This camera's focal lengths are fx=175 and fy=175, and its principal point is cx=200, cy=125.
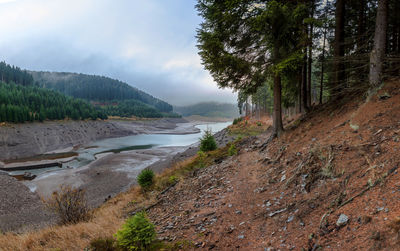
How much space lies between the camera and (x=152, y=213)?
827 centimetres

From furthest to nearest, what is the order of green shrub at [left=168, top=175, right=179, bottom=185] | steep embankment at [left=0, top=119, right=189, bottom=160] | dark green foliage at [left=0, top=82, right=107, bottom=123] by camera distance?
dark green foliage at [left=0, top=82, right=107, bottom=123], steep embankment at [left=0, top=119, right=189, bottom=160], green shrub at [left=168, top=175, right=179, bottom=185]

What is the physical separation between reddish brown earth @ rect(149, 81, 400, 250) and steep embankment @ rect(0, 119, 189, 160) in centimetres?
5624

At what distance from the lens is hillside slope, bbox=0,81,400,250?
329cm

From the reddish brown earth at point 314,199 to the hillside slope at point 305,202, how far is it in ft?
0.05

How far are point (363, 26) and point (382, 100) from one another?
1064 centimetres

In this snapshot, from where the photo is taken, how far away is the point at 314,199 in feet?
15.0

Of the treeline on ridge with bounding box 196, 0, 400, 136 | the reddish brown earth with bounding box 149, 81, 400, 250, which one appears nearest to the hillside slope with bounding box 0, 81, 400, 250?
the reddish brown earth with bounding box 149, 81, 400, 250

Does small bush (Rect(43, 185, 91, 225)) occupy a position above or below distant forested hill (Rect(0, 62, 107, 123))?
below

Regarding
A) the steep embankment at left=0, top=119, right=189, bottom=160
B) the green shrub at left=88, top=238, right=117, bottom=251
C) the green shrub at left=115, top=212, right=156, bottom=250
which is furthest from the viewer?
the steep embankment at left=0, top=119, right=189, bottom=160

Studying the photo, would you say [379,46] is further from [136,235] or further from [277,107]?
[136,235]

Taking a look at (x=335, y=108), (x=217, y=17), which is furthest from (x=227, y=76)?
(x=335, y=108)

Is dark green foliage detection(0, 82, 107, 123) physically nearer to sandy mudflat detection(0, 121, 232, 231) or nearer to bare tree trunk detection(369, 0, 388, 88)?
sandy mudflat detection(0, 121, 232, 231)

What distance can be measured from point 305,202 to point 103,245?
5.71 meters

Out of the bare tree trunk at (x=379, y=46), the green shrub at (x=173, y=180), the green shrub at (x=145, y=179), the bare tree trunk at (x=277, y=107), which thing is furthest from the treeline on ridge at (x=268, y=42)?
the green shrub at (x=145, y=179)
